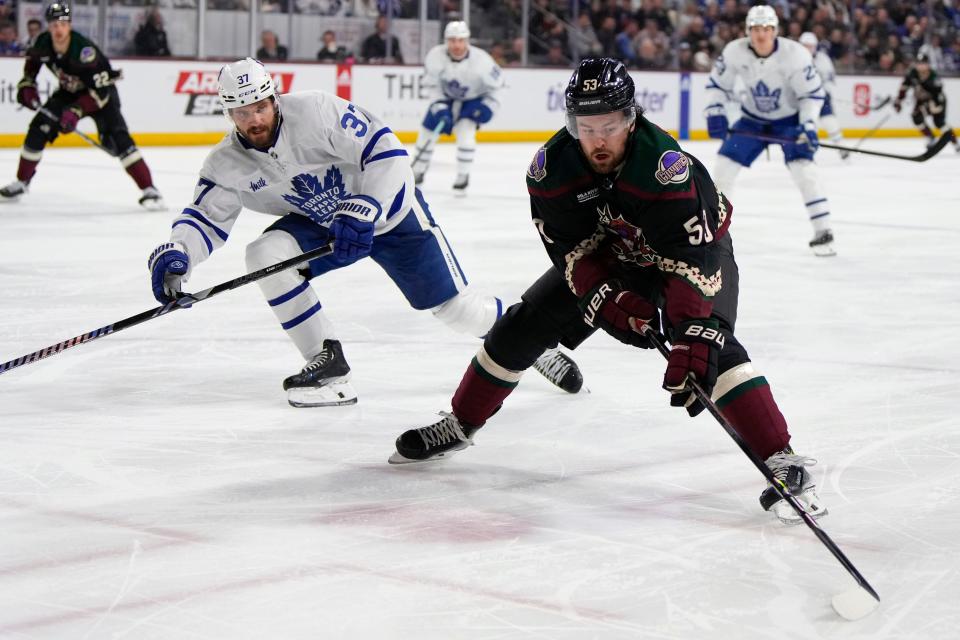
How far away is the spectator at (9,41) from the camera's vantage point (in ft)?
34.8

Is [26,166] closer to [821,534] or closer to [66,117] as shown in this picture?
[66,117]

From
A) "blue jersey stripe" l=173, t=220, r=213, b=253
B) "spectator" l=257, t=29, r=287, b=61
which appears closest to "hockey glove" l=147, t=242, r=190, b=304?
"blue jersey stripe" l=173, t=220, r=213, b=253

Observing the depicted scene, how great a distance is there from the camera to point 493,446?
3.15 metres

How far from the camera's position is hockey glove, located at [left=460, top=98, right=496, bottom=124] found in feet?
30.1

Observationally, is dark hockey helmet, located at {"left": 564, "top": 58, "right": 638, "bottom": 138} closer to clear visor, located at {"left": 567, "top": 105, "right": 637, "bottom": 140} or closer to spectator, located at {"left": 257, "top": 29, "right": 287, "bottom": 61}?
clear visor, located at {"left": 567, "top": 105, "right": 637, "bottom": 140}

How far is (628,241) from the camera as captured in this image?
2627 mm

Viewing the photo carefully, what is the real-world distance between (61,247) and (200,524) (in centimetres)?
405

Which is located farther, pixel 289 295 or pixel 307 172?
pixel 289 295

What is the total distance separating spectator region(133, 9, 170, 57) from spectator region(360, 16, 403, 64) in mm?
1981

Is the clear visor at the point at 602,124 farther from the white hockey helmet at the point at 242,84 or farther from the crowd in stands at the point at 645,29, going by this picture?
the crowd in stands at the point at 645,29

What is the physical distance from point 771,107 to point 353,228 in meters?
4.02

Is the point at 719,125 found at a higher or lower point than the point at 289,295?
higher

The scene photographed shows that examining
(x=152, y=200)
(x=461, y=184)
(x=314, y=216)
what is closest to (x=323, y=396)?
(x=314, y=216)

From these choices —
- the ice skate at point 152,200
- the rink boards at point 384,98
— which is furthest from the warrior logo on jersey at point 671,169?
the rink boards at point 384,98
